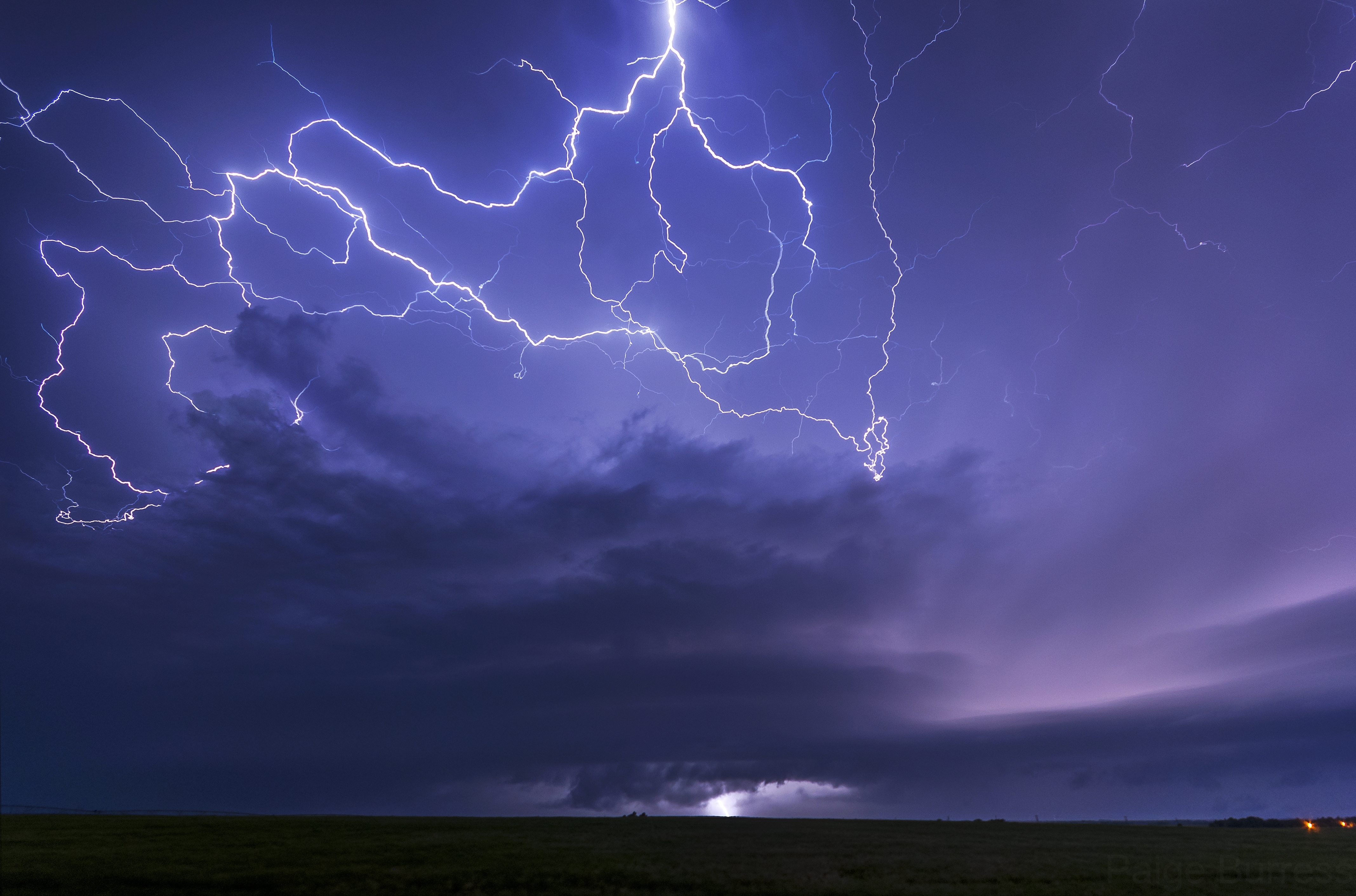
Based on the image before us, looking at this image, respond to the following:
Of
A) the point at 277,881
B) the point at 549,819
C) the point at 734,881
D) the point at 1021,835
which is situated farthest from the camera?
the point at 549,819

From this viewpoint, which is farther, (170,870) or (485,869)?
(485,869)

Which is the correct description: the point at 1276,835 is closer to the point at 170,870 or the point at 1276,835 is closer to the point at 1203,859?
the point at 1203,859

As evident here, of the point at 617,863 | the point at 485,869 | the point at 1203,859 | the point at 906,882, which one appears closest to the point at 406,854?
the point at 485,869

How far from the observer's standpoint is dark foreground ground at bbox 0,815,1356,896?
22.2 metres

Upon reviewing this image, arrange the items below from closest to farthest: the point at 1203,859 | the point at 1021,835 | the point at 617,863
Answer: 1. the point at 617,863
2. the point at 1203,859
3. the point at 1021,835

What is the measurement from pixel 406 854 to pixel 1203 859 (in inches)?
1597

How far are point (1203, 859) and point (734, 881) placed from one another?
28575mm

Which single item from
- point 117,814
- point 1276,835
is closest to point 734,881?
point 117,814

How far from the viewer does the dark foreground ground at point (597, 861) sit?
2222 centimetres

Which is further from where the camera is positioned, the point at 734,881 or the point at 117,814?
the point at 117,814

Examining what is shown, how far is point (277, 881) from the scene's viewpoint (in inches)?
856

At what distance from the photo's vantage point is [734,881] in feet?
78.9

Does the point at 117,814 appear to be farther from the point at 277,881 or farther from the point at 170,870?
the point at 277,881

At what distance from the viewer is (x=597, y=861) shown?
28.0 metres
